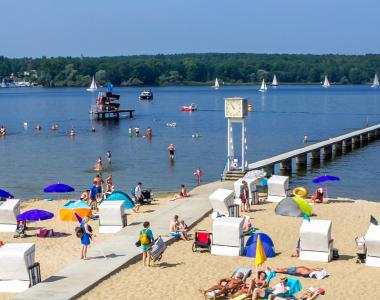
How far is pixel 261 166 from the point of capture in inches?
1421

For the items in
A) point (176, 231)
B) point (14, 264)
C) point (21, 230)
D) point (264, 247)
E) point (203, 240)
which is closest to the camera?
point (14, 264)

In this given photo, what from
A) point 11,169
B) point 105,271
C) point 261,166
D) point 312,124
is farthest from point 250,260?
point 312,124

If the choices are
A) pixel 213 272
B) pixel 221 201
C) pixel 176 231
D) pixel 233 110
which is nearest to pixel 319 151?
pixel 233 110

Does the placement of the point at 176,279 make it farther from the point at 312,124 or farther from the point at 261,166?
the point at 312,124

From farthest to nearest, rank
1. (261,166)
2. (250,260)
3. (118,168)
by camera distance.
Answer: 1. (118,168)
2. (261,166)
3. (250,260)

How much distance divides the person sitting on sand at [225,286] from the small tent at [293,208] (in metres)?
8.59

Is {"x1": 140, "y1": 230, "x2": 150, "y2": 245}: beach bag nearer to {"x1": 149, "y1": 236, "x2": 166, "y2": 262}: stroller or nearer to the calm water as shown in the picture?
{"x1": 149, "y1": 236, "x2": 166, "y2": 262}: stroller

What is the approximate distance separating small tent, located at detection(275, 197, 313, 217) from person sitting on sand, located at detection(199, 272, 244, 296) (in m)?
8.59

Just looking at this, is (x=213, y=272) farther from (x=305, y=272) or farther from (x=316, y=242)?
(x=316, y=242)

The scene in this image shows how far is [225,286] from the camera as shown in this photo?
1528 centimetres

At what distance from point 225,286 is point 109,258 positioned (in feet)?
13.0

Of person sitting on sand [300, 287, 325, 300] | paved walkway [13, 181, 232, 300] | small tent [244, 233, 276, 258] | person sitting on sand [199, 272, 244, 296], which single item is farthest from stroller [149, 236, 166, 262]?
person sitting on sand [300, 287, 325, 300]

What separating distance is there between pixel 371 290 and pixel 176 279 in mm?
4553

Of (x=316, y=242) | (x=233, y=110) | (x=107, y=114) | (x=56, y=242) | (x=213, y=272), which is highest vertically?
(x=233, y=110)
